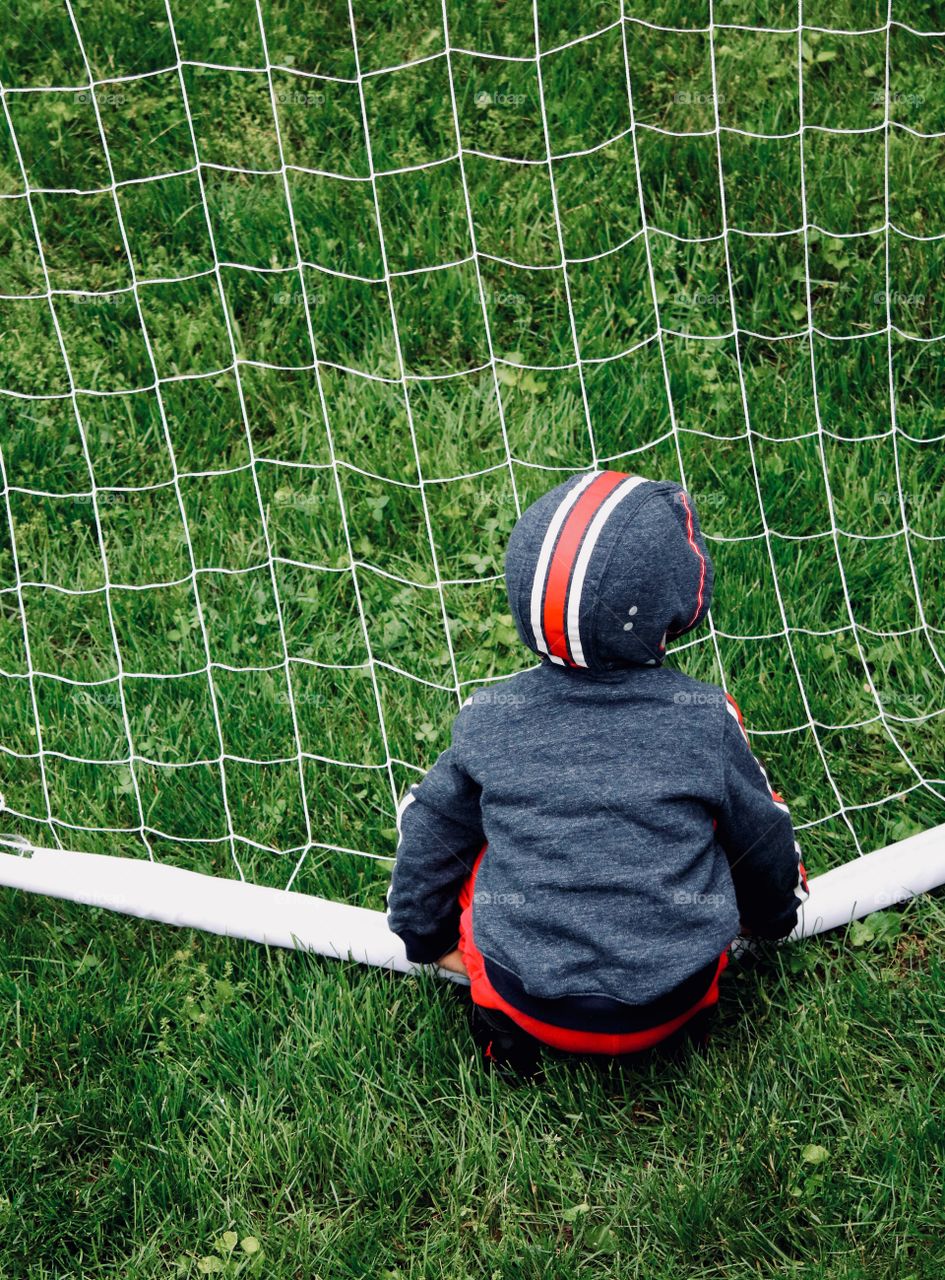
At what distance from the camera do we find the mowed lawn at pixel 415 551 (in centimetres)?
241

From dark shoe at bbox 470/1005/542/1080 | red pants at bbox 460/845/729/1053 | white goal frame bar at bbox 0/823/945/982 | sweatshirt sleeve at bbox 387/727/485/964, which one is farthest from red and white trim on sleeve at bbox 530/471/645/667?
white goal frame bar at bbox 0/823/945/982

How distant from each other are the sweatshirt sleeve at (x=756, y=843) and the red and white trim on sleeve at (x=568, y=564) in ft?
1.03

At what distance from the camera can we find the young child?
79.1 inches

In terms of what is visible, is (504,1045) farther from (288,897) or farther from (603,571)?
(603,571)

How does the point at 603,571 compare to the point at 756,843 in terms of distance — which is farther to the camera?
the point at 756,843

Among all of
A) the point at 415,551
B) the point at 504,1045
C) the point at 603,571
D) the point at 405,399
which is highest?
the point at 603,571

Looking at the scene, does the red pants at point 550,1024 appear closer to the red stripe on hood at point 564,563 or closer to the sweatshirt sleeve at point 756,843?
the sweatshirt sleeve at point 756,843

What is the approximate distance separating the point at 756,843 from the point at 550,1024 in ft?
1.48

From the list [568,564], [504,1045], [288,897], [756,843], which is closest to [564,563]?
[568,564]

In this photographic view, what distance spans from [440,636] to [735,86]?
6.33 ft

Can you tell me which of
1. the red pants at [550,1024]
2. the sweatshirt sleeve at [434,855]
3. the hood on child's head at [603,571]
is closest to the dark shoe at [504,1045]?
the red pants at [550,1024]

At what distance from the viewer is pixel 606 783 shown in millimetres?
2092

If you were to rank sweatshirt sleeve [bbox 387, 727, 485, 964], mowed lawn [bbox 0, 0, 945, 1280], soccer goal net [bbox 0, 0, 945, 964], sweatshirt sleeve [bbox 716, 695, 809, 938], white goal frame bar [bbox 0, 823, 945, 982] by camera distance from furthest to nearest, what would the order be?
soccer goal net [bbox 0, 0, 945, 964], white goal frame bar [bbox 0, 823, 945, 982], mowed lawn [bbox 0, 0, 945, 1280], sweatshirt sleeve [bbox 387, 727, 485, 964], sweatshirt sleeve [bbox 716, 695, 809, 938]

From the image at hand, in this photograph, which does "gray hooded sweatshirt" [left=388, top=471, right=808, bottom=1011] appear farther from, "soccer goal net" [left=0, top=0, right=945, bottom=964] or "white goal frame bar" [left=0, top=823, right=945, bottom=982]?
"soccer goal net" [left=0, top=0, right=945, bottom=964]
